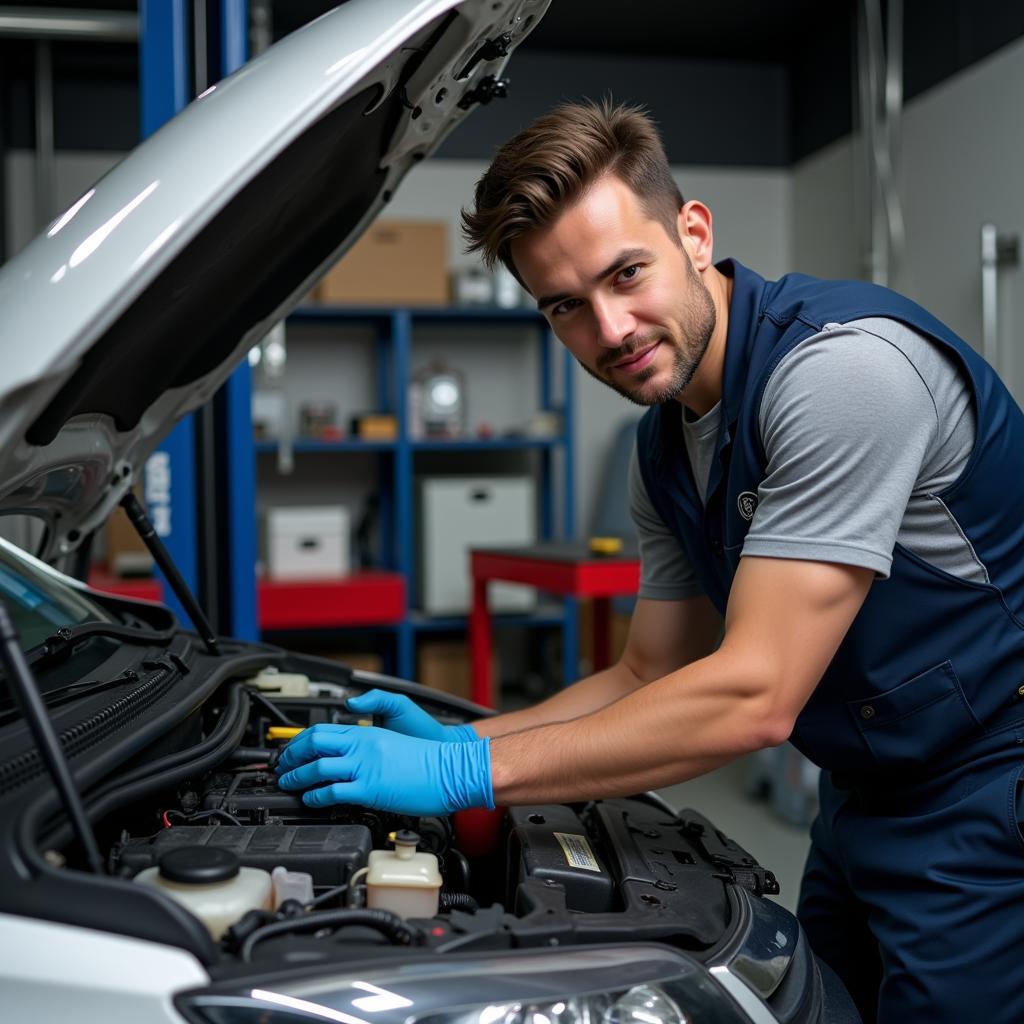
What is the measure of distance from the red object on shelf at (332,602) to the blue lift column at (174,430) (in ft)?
5.89

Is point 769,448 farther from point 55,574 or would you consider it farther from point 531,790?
point 55,574

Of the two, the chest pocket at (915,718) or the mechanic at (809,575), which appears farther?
the chest pocket at (915,718)

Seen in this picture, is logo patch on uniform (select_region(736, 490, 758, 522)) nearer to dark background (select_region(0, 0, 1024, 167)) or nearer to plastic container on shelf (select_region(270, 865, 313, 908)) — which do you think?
plastic container on shelf (select_region(270, 865, 313, 908))

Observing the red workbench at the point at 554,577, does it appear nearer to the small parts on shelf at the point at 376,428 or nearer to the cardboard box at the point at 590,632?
the cardboard box at the point at 590,632

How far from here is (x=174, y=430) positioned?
7.41 feet

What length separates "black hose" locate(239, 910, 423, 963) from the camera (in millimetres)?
721

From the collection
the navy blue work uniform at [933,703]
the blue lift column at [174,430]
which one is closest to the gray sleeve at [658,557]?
the navy blue work uniform at [933,703]

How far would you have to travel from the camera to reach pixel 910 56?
4.54m

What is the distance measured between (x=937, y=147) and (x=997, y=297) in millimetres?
753

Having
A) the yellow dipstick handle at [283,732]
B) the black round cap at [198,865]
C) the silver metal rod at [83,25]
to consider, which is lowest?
the yellow dipstick handle at [283,732]

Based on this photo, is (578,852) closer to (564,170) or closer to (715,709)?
(715,709)

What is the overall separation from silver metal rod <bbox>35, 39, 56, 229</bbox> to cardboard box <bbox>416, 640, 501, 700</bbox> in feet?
8.28

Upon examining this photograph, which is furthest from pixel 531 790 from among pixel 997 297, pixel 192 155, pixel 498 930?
pixel 997 297

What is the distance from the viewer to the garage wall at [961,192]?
3930mm
